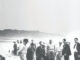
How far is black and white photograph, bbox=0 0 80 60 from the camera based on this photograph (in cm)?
320

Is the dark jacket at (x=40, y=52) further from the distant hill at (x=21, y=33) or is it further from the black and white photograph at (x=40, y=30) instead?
the distant hill at (x=21, y=33)

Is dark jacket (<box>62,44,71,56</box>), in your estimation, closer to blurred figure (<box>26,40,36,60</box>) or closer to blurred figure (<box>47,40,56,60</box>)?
blurred figure (<box>47,40,56,60</box>)

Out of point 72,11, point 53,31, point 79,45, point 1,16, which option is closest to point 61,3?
point 72,11

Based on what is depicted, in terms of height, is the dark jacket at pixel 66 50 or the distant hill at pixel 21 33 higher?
the distant hill at pixel 21 33

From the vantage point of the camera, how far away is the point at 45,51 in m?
3.22

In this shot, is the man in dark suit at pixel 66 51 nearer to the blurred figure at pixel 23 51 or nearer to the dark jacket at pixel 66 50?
the dark jacket at pixel 66 50

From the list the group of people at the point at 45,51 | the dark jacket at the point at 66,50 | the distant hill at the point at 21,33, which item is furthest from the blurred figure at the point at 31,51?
the dark jacket at the point at 66,50

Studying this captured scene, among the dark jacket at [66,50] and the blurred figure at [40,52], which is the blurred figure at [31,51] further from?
the dark jacket at [66,50]

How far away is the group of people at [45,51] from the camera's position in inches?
126

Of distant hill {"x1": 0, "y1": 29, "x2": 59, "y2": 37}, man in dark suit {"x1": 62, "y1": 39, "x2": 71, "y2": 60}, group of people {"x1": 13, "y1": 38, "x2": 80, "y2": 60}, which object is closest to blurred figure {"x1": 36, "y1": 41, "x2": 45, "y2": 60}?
group of people {"x1": 13, "y1": 38, "x2": 80, "y2": 60}

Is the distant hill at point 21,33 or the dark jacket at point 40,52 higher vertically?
the distant hill at point 21,33

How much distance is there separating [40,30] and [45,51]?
29 cm

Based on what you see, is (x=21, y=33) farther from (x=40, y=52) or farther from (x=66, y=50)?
(x=66, y=50)

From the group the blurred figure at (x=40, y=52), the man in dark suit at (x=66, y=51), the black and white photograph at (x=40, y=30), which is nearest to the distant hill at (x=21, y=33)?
the black and white photograph at (x=40, y=30)
